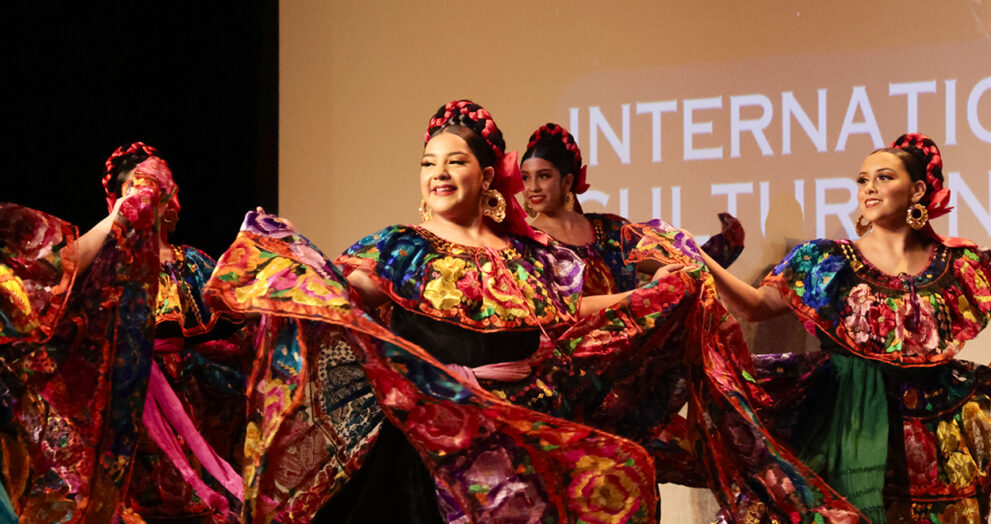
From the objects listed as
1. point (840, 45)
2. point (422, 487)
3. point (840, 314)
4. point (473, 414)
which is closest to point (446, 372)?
point (473, 414)

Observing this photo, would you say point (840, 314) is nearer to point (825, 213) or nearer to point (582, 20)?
point (825, 213)

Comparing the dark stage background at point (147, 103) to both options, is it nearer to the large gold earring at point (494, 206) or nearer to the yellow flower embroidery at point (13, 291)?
the yellow flower embroidery at point (13, 291)

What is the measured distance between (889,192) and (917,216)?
0.11 meters

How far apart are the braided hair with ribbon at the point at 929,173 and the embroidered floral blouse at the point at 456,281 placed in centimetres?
145

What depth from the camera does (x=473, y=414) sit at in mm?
2809

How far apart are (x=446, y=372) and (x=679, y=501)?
2.08m

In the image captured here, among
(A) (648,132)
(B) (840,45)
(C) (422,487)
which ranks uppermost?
(B) (840,45)

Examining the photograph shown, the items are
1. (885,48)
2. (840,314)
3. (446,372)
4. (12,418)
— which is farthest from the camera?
(885,48)

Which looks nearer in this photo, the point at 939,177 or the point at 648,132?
the point at 939,177

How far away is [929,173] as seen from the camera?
397 cm

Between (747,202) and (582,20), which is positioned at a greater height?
(582,20)

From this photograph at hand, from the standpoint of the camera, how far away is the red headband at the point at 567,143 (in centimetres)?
443

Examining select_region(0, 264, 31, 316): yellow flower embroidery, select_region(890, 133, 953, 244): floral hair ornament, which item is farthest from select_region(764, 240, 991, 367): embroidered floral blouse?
select_region(0, 264, 31, 316): yellow flower embroidery

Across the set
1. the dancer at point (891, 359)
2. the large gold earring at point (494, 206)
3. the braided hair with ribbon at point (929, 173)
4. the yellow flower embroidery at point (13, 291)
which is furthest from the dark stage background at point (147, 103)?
the braided hair with ribbon at point (929, 173)
